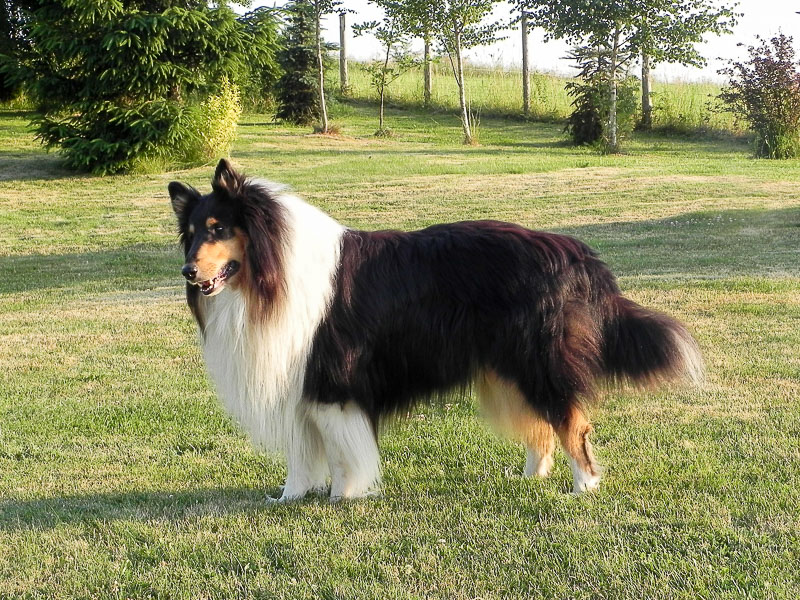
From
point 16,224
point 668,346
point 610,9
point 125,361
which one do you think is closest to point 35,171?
point 16,224

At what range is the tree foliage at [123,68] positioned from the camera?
19438 mm

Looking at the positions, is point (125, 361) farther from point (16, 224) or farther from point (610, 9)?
point (610, 9)

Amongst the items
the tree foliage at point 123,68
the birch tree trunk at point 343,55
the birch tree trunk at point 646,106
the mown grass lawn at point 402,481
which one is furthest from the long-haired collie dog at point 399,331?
the birch tree trunk at point 343,55

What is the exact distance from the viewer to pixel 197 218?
4199mm

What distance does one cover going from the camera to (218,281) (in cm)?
410

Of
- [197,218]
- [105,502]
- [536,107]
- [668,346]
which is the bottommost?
[105,502]

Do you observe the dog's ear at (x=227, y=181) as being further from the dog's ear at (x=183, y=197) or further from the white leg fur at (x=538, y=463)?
the white leg fur at (x=538, y=463)

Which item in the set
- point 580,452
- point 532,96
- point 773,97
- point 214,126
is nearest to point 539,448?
point 580,452

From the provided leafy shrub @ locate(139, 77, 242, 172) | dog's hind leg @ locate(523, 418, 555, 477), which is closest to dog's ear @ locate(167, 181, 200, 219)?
dog's hind leg @ locate(523, 418, 555, 477)

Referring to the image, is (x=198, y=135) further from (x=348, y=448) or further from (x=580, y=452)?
(x=580, y=452)

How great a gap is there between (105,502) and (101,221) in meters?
12.7

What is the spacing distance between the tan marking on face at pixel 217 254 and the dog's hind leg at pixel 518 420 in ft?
4.84

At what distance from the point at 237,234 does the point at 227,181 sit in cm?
26

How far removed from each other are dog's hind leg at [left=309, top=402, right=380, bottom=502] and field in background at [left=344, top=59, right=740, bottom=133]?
92.7 feet
